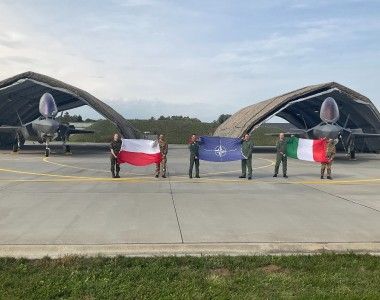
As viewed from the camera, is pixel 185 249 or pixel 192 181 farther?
pixel 192 181

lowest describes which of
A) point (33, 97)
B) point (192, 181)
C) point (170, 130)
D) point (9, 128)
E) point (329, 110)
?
point (192, 181)

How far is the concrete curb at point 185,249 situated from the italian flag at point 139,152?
1174 centimetres

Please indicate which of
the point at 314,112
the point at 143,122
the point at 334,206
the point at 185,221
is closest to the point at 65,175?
the point at 185,221

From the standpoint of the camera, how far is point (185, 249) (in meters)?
7.53

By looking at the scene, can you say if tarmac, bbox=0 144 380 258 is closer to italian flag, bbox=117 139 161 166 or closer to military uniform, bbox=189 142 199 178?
military uniform, bbox=189 142 199 178

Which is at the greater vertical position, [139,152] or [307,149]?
[307,149]

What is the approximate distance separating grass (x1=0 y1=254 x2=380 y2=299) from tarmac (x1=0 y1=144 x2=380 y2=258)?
2.03 ft

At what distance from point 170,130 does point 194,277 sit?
79680 millimetres

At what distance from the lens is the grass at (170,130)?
7746 cm

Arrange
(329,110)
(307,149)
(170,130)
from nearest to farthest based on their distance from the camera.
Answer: (307,149) → (329,110) → (170,130)

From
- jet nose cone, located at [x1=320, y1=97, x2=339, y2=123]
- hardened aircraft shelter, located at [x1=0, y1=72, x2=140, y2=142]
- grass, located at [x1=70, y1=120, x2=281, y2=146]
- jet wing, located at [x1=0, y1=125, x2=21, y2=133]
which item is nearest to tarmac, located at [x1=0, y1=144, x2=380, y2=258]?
jet nose cone, located at [x1=320, y1=97, x2=339, y2=123]

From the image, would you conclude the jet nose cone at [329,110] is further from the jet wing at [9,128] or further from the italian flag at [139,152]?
the jet wing at [9,128]

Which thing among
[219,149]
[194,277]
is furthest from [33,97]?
[194,277]

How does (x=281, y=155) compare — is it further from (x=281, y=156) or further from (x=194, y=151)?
(x=194, y=151)
